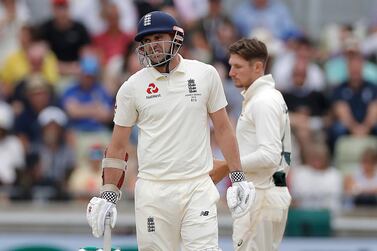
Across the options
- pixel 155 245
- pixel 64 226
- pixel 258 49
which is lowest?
pixel 155 245

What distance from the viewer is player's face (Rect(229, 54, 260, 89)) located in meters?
8.54

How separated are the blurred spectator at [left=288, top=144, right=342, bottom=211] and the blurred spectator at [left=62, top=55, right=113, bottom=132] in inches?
95.0

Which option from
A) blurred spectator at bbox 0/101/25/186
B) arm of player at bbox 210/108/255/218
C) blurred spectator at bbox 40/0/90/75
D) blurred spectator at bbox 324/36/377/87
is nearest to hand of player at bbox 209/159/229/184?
arm of player at bbox 210/108/255/218

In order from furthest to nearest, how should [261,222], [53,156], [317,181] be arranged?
[53,156] < [317,181] < [261,222]

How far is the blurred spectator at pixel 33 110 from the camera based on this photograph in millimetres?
13039

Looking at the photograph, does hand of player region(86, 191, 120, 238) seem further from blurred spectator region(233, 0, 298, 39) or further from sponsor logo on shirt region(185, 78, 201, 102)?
blurred spectator region(233, 0, 298, 39)

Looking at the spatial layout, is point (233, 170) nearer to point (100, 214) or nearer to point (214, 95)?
point (214, 95)

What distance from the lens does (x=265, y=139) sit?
8266mm

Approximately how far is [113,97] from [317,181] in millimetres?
2747

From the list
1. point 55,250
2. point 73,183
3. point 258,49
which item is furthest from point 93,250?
point 73,183

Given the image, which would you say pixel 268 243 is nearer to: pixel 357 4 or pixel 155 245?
pixel 155 245

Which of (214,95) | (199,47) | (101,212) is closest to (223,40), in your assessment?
(199,47)

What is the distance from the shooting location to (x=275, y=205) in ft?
27.8

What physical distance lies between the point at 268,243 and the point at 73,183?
4329 millimetres
